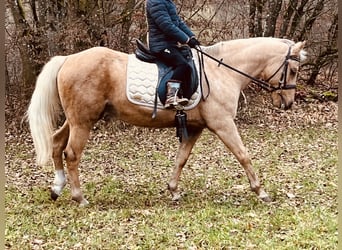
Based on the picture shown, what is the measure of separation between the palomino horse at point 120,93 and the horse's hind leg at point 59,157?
1.4 inches

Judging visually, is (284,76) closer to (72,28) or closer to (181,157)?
(181,157)

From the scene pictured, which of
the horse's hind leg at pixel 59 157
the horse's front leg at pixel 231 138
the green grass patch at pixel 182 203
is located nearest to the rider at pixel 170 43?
the horse's front leg at pixel 231 138

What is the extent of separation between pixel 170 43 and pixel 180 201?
6.58 feet

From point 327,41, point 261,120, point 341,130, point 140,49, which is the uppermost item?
point 341,130

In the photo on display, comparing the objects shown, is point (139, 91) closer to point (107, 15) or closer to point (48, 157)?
point (48, 157)

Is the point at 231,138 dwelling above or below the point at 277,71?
below

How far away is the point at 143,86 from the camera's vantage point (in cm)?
610

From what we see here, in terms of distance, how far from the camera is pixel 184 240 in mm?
Answer: 4801

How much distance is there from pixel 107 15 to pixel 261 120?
501 centimetres

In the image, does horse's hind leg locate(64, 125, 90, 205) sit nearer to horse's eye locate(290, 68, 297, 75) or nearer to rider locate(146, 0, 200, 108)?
rider locate(146, 0, 200, 108)

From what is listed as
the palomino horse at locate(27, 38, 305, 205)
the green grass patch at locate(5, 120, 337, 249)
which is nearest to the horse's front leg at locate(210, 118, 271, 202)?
the palomino horse at locate(27, 38, 305, 205)

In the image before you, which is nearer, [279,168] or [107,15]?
[279,168]

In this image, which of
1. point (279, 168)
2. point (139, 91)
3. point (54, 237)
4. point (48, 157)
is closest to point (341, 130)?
point (54, 237)

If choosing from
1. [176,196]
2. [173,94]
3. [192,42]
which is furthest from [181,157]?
[192,42]
